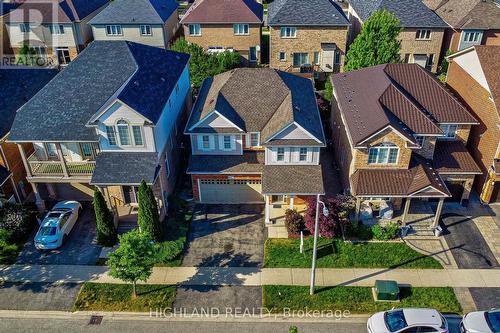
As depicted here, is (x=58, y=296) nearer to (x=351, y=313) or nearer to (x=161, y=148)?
(x=161, y=148)

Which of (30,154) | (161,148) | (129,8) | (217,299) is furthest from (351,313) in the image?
(129,8)

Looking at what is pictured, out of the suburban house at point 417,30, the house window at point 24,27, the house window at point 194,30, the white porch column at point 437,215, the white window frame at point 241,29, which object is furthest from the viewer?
the house window at point 24,27

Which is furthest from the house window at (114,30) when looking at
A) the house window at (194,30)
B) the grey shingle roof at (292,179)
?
the grey shingle roof at (292,179)

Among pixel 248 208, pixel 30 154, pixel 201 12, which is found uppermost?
pixel 201 12

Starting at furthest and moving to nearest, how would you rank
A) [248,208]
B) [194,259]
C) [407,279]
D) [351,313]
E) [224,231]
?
[248,208] < [224,231] < [194,259] < [407,279] < [351,313]

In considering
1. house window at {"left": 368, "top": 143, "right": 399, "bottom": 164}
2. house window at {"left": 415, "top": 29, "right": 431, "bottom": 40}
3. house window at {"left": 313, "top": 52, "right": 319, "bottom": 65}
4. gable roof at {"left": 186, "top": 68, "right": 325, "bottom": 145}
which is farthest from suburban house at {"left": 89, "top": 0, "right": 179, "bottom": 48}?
house window at {"left": 368, "top": 143, "right": 399, "bottom": 164}

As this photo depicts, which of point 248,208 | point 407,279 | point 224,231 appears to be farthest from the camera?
point 248,208

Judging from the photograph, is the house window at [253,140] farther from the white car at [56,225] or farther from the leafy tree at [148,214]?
the white car at [56,225]
